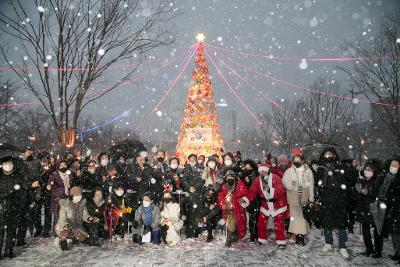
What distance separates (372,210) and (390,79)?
1112 centimetres

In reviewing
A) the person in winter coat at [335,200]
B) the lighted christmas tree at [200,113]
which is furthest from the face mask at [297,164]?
the lighted christmas tree at [200,113]

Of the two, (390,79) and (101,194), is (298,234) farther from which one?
(390,79)

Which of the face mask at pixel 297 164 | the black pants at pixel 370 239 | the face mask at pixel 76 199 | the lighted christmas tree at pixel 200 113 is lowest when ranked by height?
the black pants at pixel 370 239

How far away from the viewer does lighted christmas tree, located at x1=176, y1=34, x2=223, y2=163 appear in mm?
15227

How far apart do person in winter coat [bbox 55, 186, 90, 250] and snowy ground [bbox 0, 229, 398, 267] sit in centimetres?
30

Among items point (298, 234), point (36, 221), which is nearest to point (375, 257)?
point (298, 234)

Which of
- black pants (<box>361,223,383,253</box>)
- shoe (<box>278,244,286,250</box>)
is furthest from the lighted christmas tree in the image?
black pants (<box>361,223,383,253</box>)

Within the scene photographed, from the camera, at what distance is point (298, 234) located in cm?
657

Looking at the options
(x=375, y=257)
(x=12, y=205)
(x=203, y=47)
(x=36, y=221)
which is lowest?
(x=375, y=257)

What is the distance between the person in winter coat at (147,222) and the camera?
671 cm

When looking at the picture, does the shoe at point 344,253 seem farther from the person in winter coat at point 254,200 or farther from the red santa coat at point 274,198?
the person in winter coat at point 254,200

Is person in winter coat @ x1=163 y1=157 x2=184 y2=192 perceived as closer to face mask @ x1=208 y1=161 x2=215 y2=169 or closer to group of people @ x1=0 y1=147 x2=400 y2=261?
group of people @ x1=0 y1=147 x2=400 y2=261

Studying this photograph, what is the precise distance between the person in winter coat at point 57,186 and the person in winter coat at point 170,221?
2257 millimetres

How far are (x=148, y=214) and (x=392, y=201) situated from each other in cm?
477
